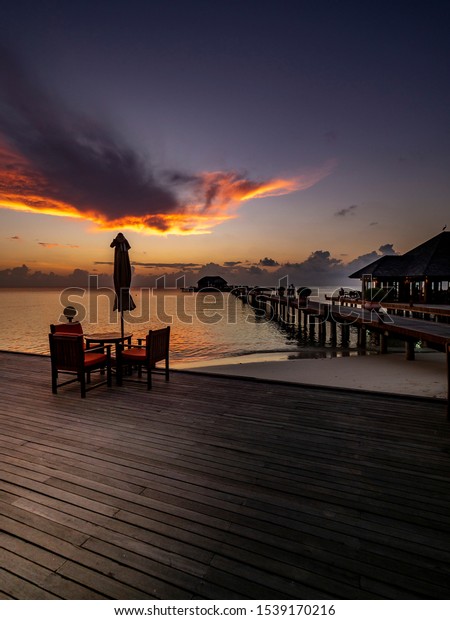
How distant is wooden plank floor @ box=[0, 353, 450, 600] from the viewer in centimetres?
181

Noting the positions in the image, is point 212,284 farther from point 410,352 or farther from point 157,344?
point 157,344

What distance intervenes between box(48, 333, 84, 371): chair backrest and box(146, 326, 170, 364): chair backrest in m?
1.13

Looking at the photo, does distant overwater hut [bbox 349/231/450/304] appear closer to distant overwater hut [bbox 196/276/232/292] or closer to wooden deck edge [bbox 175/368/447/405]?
wooden deck edge [bbox 175/368/447/405]

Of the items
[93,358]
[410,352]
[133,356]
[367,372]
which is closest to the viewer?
[93,358]

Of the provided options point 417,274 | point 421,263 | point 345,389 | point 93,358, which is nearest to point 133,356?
point 93,358

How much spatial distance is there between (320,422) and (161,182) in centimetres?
1726

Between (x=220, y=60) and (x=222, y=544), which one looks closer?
(x=222, y=544)

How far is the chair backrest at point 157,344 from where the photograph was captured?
5.81 meters

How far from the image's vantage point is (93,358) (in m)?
5.73

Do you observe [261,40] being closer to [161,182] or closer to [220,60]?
[220,60]

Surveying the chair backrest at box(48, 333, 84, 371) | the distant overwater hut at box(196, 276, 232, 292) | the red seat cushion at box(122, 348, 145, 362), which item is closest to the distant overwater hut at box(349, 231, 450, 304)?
the red seat cushion at box(122, 348, 145, 362)

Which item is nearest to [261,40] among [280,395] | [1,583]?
[280,395]

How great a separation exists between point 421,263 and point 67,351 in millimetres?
30598

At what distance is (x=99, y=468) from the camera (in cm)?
305
